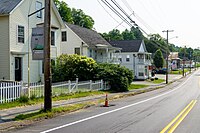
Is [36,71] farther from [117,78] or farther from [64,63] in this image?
[117,78]

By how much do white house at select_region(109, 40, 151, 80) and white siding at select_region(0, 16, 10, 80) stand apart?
3826 centimetres

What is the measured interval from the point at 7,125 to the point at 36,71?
775 inches

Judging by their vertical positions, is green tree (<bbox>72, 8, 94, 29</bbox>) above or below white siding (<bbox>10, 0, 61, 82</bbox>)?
above

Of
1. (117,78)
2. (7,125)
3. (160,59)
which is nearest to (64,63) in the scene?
(117,78)

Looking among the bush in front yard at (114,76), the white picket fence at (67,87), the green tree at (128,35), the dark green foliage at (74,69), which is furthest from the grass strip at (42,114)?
the green tree at (128,35)

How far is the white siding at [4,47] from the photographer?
26641 millimetres

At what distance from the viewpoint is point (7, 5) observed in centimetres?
2758

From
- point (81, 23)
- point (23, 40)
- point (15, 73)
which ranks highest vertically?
point (81, 23)

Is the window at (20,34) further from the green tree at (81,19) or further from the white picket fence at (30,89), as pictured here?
the green tree at (81,19)

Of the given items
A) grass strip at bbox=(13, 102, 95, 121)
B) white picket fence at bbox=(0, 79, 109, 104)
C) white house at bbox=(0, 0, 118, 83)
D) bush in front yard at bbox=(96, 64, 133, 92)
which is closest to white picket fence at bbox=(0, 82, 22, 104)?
white picket fence at bbox=(0, 79, 109, 104)

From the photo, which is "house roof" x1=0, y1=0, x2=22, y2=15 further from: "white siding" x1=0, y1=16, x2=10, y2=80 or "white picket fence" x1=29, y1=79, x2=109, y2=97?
"white picket fence" x1=29, y1=79, x2=109, y2=97

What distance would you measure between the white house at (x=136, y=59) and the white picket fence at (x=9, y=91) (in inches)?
1829

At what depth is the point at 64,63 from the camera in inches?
1188

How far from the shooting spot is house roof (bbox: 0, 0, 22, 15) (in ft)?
87.0
